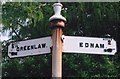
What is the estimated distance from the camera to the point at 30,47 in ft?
11.3

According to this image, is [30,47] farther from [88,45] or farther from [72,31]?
[72,31]

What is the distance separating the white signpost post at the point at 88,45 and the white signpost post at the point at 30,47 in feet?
0.57

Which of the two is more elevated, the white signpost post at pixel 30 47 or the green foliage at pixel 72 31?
the green foliage at pixel 72 31

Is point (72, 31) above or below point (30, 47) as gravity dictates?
above

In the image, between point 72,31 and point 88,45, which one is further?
point 72,31

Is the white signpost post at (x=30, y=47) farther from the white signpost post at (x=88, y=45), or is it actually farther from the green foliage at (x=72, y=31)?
the green foliage at (x=72, y=31)

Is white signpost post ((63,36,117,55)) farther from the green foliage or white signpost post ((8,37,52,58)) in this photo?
the green foliage

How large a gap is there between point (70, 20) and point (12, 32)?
1.63 m

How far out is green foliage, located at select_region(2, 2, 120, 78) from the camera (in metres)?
9.02

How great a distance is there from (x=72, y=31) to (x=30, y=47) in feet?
21.6

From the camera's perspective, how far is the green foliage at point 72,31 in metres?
9.02

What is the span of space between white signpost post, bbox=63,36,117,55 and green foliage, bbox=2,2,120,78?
528 centimetres

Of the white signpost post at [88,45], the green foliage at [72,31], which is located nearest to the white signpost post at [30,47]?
the white signpost post at [88,45]

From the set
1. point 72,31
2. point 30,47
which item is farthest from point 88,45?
point 72,31
